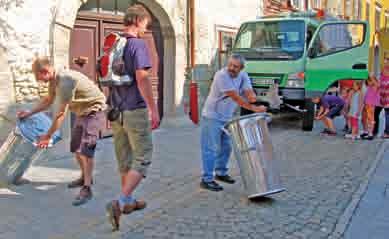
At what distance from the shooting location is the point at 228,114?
19.1 feet

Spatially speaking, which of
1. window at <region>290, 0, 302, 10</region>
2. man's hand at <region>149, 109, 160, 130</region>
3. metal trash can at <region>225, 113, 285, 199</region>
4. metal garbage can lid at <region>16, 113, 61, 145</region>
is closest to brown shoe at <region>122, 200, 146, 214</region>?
man's hand at <region>149, 109, 160, 130</region>

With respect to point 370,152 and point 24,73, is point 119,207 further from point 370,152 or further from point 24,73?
point 370,152

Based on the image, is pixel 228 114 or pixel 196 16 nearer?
pixel 228 114

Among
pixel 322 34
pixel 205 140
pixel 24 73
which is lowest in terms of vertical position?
pixel 205 140

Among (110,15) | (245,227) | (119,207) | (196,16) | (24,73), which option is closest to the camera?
(119,207)

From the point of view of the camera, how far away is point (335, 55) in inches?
456

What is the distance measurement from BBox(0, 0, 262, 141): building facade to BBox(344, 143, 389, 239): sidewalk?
4.55 m

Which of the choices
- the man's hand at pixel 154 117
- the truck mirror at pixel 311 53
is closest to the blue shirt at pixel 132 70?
the man's hand at pixel 154 117

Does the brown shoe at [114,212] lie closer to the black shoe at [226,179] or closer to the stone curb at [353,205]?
the stone curb at [353,205]

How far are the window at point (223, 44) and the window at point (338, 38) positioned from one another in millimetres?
2470

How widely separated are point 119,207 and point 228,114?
2.00 meters

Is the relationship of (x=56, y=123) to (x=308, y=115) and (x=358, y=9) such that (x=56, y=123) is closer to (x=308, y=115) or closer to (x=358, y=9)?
(x=308, y=115)

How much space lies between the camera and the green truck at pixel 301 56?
36.2 ft

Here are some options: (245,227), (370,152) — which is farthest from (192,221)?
(370,152)
